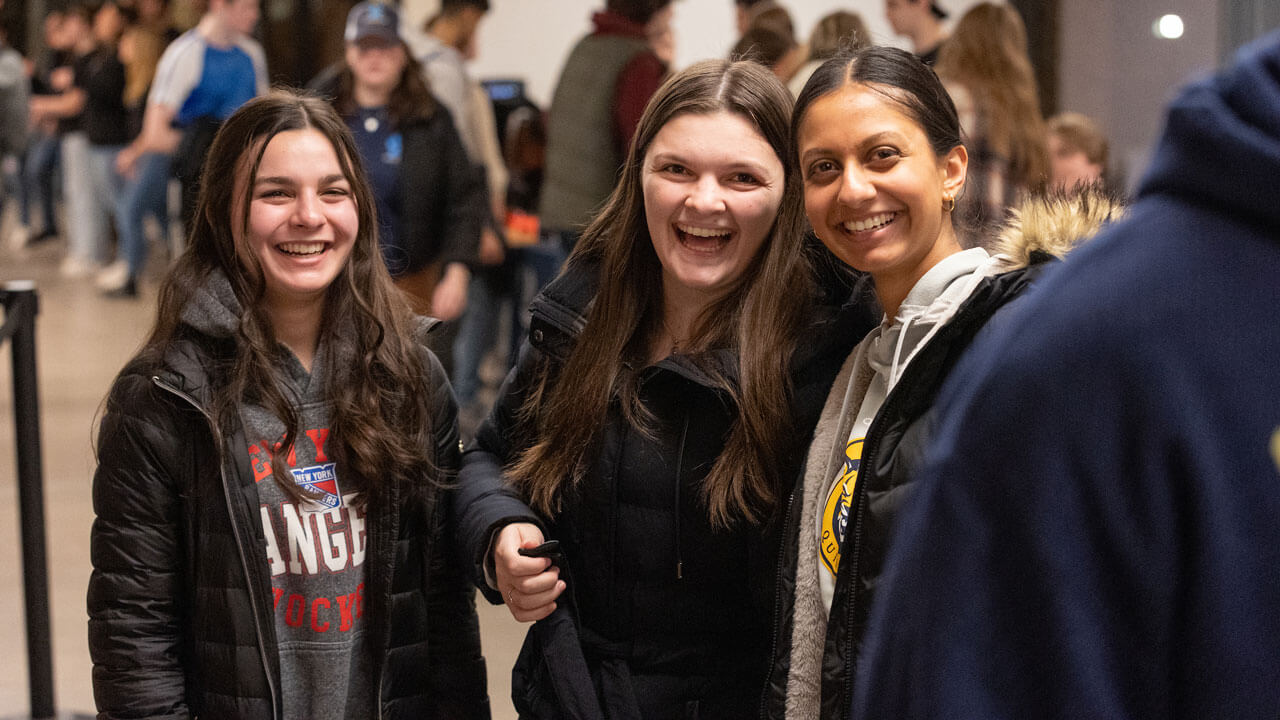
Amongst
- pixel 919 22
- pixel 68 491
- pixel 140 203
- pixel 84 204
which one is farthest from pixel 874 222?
pixel 84 204

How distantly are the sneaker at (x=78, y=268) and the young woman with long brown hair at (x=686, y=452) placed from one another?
10708 mm

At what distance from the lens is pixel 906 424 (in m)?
1.59

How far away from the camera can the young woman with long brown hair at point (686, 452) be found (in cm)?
199

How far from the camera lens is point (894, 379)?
1714 millimetres

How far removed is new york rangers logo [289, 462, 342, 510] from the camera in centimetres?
218

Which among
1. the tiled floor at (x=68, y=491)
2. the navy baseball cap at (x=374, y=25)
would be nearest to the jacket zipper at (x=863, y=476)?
the tiled floor at (x=68, y=491)

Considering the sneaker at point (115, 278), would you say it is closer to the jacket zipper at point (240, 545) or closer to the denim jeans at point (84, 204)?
the denim jeans at point (84, 204)

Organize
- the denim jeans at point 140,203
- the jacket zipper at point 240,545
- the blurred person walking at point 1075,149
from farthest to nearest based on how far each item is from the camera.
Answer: the denim jeans at point 140,203, the blurred person walking at point 1075,149, the jacket zipper at point 240,545

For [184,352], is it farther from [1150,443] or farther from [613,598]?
[1150,443]

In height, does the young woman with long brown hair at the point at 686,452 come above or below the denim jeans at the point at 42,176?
above

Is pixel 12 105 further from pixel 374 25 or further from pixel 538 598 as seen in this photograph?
pixel 538 598

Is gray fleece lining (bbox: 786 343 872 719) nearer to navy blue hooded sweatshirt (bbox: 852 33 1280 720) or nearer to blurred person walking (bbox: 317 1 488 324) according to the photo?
navy blue hooded sweatshirt (bbox: 852 33 1280 720)

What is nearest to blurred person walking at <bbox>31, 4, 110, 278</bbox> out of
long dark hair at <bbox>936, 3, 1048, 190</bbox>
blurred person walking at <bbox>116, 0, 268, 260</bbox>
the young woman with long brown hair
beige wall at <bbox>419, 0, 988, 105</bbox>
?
beige wall at <bbox>419, 0, 988, 105</bbox>

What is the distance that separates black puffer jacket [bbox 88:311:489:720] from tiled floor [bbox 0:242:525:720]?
42cm
